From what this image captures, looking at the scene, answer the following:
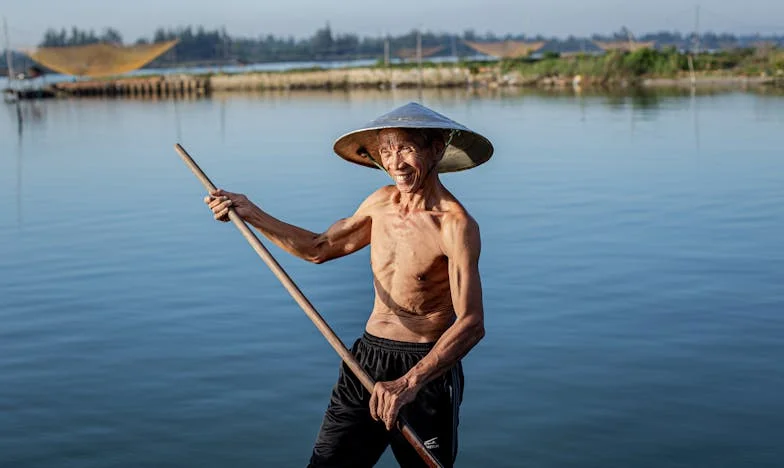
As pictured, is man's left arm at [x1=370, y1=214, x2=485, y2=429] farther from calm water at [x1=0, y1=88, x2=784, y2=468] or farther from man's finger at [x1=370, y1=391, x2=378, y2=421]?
calm water at [x1=0, y1=88, x2=784, y2=468]

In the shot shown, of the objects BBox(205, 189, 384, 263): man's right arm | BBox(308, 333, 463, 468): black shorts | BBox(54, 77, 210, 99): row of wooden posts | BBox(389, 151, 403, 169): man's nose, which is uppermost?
BBox(389, 151, 403, 169): man's nose

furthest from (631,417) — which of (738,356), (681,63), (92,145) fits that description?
(681,63)

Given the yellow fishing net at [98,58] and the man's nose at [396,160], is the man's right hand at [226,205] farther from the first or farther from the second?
the yellow fishing net at [98,58]

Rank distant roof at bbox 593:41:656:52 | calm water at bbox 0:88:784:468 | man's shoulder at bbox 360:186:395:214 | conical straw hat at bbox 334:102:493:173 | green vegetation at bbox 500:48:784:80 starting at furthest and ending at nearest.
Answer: distant roof at bbox 593:41:656:52, green vegetation at bbox 500:48:784:80, calm water at bbox 0:88:784:468, man's shoulder at bbox 360:186:395:214, conical straw hat at bbox 334:102:493:173

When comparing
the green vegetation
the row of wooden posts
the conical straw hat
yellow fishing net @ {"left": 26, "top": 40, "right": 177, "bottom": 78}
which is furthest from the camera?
yellow fishing net @ {"left": 26, "top": 40, "right": 177, "bottom": 78}

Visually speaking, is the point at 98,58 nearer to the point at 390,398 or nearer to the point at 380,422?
the point at 380,422

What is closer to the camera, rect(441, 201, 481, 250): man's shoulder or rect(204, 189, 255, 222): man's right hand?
rect(441, 201, 481, 250): man's shoulder

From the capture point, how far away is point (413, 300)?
3.33 metres

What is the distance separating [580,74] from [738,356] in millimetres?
39684

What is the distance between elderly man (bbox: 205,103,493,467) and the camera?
3.13m

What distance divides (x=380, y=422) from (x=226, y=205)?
808 mm

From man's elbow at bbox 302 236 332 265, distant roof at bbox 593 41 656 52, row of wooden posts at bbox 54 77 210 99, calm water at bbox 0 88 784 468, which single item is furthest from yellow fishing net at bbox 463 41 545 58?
man's elbow at bbox 302 236 332 265

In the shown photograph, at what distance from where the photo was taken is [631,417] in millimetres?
5578

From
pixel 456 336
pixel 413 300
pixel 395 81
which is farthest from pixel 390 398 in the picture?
pixel 395 81
